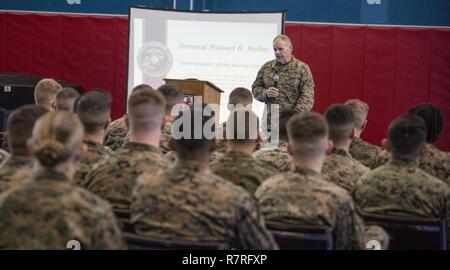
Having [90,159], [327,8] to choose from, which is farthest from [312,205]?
[327,8]

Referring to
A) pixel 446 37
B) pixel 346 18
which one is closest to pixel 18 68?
pixel 346 18

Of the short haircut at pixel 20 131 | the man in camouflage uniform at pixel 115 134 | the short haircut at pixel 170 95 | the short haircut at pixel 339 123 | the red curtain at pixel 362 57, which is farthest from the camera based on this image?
the red curtain at pixel 362 57

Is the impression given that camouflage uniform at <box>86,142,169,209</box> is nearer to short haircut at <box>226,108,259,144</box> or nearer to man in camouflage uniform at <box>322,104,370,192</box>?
short haircut at <box>226,108,259,144</box>

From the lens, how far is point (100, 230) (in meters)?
2.44

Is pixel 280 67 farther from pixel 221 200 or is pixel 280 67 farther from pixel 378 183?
pixel 221 200

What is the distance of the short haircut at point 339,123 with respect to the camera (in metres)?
4.55

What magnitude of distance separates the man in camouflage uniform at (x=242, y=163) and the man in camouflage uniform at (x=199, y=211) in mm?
935

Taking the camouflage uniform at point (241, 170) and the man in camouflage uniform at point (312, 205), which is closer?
the man in camouflage uniform at point (312, 205)

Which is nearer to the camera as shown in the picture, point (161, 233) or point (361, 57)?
point (161, 233)

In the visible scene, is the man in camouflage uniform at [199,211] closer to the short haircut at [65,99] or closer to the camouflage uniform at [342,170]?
the camouflage uniform at [342,170]

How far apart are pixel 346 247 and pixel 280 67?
4.64 meters

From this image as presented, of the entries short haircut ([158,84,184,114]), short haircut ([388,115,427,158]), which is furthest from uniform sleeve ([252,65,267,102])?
short haircut ([388,115,427,158])

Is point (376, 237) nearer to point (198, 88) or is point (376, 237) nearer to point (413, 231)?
point (413, 231)

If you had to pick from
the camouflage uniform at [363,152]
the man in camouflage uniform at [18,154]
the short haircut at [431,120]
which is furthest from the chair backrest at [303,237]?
the camouflage uniform at [363,152]
